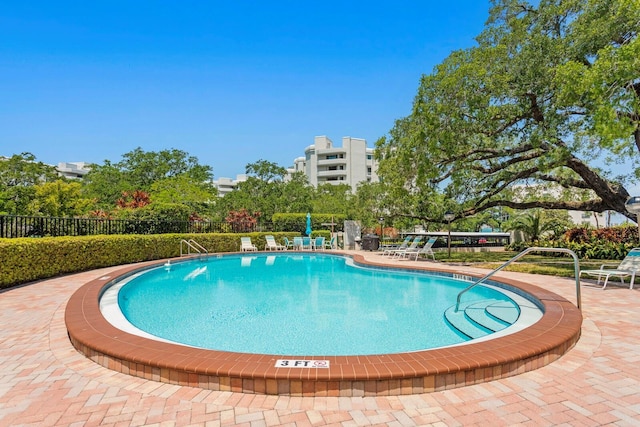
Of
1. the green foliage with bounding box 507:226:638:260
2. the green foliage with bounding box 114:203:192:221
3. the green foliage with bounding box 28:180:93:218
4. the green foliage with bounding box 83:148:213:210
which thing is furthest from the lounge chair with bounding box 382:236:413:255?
the green foliage with bounding box 83:148:213:210

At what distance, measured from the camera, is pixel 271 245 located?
70.6 ft

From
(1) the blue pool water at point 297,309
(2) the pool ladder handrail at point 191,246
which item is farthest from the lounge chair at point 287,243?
(1) the blue pool water at point 297,309

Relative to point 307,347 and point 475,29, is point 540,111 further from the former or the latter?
point 307,347

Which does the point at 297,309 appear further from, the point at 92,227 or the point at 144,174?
the point at 144,174

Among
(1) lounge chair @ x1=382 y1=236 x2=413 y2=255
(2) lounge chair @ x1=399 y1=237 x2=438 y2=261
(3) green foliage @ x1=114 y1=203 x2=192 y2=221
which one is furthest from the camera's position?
(3) green foliage @ x1=114 y1=203 x2=192 y2=221

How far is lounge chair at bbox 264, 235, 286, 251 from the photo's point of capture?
21609 millimetres

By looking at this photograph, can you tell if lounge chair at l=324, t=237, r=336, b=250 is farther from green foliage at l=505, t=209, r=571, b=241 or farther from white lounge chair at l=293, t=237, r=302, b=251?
green foliage at l=505, t=209, r=571, b=241

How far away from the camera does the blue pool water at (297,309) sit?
Answer: 5391 mm

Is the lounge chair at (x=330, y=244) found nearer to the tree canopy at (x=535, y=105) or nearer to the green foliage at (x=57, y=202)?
the tree canopy at (x=535, y=105)

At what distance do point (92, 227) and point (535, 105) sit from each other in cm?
1639

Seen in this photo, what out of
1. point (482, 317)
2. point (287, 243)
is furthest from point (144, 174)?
point (482, 317)

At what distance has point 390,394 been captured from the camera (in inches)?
121

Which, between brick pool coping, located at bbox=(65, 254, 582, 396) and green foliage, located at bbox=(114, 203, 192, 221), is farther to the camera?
green foliage, located at bbox=(114, 203, 192, 221)

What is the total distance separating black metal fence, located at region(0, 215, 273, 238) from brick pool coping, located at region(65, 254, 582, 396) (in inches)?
326
